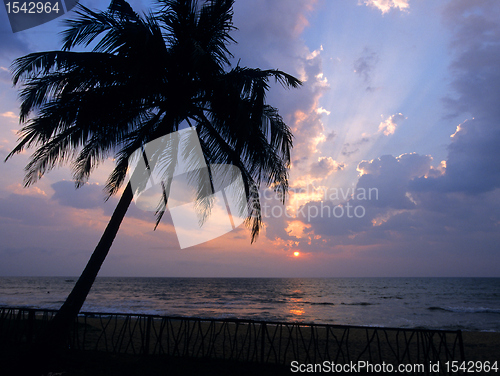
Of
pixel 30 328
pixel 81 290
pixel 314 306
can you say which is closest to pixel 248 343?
pixel 30 328

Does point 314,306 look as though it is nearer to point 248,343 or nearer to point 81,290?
point 248,343

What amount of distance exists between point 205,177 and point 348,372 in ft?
17.2

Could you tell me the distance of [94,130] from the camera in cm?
589

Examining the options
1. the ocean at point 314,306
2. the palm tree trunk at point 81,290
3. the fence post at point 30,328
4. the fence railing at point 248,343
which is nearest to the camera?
the palm tree trunk at point 81,290

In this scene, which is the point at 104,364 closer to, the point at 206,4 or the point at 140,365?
the point at 140,365

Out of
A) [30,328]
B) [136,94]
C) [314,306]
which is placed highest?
[136,94]

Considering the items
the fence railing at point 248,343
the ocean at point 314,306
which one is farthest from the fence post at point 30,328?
the ocean at point 314,306

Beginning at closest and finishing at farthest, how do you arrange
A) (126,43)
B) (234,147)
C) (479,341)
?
(126,43) → (234,147) → (479,341)

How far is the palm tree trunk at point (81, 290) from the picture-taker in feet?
16.0

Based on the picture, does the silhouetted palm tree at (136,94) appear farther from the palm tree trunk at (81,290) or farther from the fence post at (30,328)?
the fence post at (30,328)

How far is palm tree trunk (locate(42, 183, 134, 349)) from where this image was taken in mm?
4867

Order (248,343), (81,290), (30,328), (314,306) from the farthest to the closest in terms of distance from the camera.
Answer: (314,306) → (248,343) → (30,328) → (81,290)

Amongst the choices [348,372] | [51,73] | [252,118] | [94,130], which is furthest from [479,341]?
[51,73]

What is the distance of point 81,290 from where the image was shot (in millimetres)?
5086
